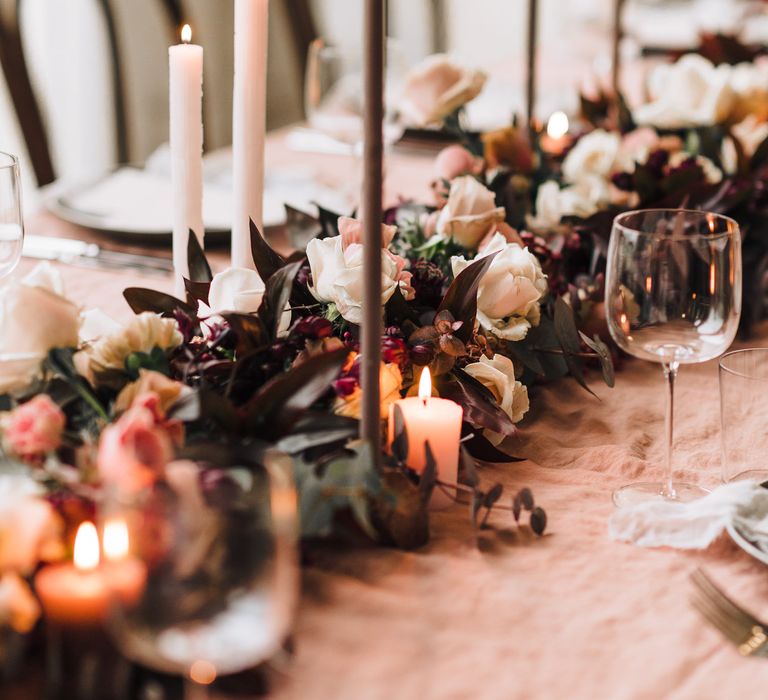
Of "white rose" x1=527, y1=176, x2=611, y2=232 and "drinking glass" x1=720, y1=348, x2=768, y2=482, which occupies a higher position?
"white rose" x1=527, y1=176, x2=611, y2=232

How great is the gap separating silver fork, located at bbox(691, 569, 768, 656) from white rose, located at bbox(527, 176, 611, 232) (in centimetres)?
65

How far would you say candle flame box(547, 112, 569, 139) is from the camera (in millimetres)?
1585

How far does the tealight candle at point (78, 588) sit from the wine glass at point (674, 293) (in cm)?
44

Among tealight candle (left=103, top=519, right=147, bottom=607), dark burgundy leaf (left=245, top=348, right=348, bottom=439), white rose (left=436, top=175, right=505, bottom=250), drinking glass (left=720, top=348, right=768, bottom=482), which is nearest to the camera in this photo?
tealight candle (left=103, top=519, right=147, bottom=607)

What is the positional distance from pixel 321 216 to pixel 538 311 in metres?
0.32

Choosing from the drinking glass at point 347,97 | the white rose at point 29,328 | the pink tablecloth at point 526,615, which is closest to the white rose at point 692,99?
the drinking glass at point 347,97

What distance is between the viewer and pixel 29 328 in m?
0.74

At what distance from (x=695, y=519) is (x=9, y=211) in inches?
24.3

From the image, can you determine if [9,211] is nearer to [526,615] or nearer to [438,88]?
[526,615]

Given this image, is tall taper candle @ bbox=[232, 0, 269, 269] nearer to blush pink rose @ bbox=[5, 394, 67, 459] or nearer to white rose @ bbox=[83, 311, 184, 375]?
white rose @ bbox=[83, 311, 184, 375]

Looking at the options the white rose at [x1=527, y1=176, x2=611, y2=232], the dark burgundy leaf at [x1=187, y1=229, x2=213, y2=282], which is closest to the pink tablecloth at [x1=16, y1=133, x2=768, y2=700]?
the dark burgundy leaf at [x1=187, y1=229, x2=213, y2=282]

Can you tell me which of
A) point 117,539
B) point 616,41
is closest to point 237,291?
point 117,539

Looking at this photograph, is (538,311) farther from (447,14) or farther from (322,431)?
(447,14)

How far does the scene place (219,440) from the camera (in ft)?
2.37
